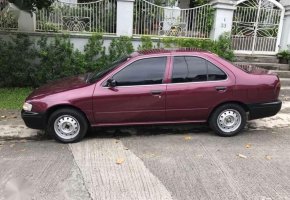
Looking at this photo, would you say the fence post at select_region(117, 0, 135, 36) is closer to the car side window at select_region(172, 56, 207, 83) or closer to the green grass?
the green grass

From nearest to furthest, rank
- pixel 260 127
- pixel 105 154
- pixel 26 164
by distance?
pixel 26 164 < pixel 105 154 < pixel 260 127

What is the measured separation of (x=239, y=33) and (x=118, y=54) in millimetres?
4163

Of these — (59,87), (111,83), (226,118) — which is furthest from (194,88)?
(59,87)

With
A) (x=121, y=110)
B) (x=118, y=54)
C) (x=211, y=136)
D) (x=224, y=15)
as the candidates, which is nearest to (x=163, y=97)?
(x=121, y=110)

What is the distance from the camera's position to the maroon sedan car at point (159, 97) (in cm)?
609

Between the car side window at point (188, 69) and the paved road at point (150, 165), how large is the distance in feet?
3.62

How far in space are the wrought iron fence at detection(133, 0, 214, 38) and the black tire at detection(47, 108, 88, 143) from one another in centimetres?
524

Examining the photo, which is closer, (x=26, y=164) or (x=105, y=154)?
(x=26, y=164)

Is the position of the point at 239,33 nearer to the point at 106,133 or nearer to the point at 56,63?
the point at 56,63

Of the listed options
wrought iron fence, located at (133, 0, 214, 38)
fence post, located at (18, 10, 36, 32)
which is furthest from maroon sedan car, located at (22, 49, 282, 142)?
wrought iron fence, located at (133, 0, 214, 38)

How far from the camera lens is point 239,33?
11539 mm

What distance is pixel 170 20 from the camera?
425 inches

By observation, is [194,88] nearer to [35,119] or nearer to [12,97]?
[35,119]

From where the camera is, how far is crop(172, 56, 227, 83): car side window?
6.28 m
